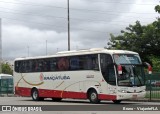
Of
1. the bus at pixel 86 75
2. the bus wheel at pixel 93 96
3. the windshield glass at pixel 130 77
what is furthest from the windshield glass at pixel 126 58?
the bus wheel at pixel 93 96

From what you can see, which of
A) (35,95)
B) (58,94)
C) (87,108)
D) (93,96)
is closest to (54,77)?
(58,94)

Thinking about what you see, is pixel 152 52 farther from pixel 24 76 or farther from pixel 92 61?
pixel 92 61

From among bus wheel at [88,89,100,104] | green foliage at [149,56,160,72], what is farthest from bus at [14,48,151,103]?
green foliage at [149,56,160,72]

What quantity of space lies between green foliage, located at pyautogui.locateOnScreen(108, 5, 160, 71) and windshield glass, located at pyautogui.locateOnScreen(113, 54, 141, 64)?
990 inches

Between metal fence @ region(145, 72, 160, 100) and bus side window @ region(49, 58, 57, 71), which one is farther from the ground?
bus side window @ region(49, 58, 57, 71)

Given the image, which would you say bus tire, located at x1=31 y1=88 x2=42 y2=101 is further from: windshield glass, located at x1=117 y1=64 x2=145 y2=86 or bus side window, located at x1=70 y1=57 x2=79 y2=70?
windshield glass, located at x1=117 y1=64 x2=145 y2=86

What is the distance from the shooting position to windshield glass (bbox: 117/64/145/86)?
84.3 feet

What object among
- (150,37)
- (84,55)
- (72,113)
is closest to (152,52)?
(150,37)

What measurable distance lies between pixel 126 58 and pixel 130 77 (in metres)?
1.26

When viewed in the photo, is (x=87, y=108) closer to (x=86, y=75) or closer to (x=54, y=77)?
(x=86, y=75)

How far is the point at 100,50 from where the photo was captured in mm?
26859

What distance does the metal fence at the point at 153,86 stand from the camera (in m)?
30.5

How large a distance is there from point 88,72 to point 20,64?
838cm

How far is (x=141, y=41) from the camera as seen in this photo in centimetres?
5409
